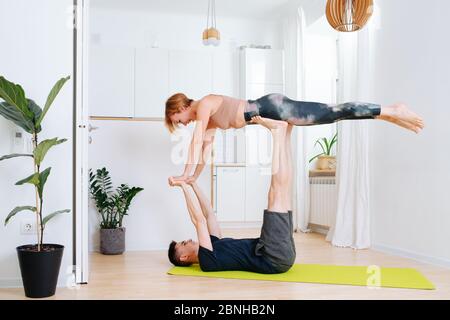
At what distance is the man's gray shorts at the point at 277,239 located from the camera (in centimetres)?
305

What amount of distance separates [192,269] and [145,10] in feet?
14.7

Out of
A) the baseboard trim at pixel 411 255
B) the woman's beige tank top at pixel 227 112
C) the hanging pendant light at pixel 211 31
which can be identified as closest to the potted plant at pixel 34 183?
the woman's beige tank top at pixel 227 112

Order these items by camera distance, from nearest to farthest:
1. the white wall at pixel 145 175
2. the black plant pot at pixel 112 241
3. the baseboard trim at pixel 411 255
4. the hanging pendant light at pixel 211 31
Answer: the baseboard trim at pixel 411 255 → the black plant pot at pixel 112 241 → the white wall at pixel 145 175 → the hanging pendant light at pixel 211 31

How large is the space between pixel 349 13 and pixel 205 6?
10.0 feet

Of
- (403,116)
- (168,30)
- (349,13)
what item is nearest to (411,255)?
(403,116)

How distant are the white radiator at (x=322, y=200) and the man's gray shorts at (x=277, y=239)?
7.37 ft

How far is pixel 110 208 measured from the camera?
4191 mm

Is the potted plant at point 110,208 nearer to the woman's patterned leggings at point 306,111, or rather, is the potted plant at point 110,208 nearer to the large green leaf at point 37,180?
the woman's patterned leggings at point 306,111

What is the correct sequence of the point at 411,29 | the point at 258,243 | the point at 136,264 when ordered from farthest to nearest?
the point at 411,29, the point at 136,264, the point at 258,243

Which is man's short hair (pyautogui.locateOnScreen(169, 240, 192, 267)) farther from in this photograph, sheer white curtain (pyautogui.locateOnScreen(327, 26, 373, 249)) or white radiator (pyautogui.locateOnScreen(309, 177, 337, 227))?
white radiator (pyautogui.locateOnScreen(309, 177, 337, 227))

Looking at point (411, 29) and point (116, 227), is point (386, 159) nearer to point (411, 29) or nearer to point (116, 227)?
point (411, 29)

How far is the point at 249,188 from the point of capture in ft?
21.5

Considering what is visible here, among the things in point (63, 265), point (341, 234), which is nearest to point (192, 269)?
point (63, 265)

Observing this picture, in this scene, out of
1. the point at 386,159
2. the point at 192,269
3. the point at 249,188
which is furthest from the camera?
the point at 249,188
